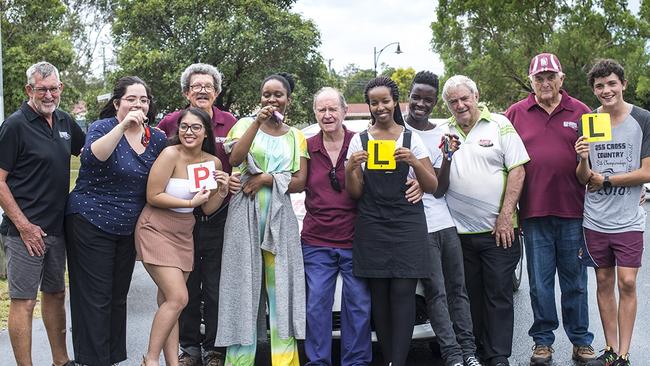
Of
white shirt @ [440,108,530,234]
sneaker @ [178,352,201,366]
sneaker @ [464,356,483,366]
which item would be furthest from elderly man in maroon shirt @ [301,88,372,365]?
sneaker @ [178,352,201,366]

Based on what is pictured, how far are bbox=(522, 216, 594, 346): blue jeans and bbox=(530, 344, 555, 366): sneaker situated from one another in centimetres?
5

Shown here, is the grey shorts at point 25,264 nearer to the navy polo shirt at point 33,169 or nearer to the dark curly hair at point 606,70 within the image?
the navy polo shirt at point 33,169

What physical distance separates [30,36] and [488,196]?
25.4m

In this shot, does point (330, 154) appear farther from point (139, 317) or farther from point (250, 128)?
point (139, 317)

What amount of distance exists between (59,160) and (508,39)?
3133 centimetres

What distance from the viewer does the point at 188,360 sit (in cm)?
585

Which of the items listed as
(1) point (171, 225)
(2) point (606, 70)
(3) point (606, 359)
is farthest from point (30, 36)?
(3) point (606, 359)

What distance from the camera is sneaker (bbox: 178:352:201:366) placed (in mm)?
5824

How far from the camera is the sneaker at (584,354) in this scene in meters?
5.92

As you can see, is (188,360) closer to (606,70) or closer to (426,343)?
(426,343)

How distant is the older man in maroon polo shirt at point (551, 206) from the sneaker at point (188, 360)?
8.56 ft

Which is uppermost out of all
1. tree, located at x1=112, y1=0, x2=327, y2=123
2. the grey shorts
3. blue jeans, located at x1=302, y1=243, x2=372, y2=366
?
tree, located at x1=112, y1=0, x2=327, y2=123

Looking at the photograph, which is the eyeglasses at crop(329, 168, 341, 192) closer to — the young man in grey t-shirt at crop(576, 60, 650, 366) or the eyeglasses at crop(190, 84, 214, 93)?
the eyeglasses at crop(190, 84, 214, 93)

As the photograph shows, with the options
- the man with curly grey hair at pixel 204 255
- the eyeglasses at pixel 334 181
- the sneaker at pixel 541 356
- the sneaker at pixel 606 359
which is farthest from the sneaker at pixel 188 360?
the sneaker at pixel 606 359
